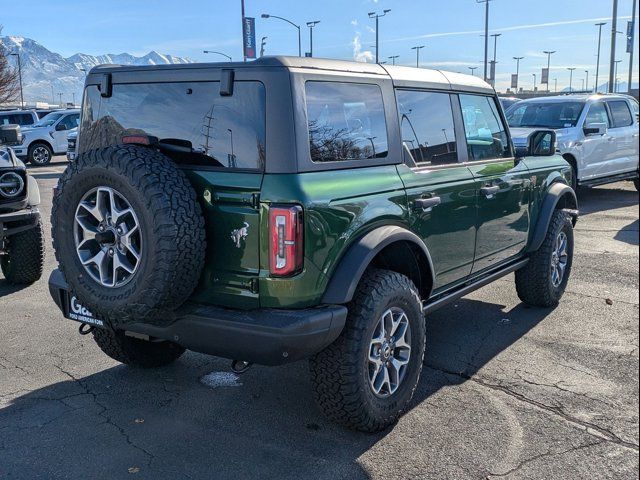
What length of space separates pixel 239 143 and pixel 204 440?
1608 mm

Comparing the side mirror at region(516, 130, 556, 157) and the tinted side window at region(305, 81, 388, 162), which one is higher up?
the tinted side window at region(305, 81, 388, 162)

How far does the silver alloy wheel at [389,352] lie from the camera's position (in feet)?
11.5

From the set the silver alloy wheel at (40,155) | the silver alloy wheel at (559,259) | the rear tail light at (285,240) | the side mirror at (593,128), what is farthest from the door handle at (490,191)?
the silver alloy wheel at (40,155)

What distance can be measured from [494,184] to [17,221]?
14.4 ft

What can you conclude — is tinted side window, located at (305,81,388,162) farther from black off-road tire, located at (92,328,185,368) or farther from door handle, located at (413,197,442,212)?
black off-road tire, located at (92,328,185,368)

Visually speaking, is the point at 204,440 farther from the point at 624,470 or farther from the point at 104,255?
the point at 624,470

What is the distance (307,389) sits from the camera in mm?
4141

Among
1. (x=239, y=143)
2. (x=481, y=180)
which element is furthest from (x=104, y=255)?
(x=481, y=180)

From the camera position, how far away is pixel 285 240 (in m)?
3.02

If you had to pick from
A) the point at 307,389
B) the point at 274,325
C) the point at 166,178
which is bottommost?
the point at 307,389

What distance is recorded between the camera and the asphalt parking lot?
3.20 meters

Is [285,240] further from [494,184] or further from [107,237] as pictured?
[494,184]

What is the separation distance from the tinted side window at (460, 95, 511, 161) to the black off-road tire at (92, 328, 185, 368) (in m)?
2.55

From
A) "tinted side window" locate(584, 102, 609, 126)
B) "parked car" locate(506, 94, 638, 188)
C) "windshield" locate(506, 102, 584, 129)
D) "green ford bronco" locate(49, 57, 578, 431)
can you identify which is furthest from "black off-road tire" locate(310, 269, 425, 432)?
"tinted side window" locate(584, 102, 609, 126)
